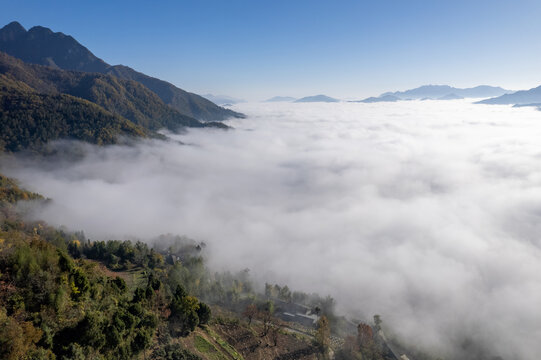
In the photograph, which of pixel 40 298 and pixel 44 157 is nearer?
pixel 40 298

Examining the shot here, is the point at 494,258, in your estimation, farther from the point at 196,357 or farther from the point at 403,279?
the point at 196,357

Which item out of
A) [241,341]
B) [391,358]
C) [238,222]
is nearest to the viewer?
[241,341]

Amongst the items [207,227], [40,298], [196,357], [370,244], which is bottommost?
[370,244]

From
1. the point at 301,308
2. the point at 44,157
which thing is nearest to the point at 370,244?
the point at 301,308

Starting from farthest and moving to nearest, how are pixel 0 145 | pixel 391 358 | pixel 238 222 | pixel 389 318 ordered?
pixel 0 145 → pixel 238 222 → pixel 389 318 → pixel 391 358

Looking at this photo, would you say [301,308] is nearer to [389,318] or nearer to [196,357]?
[389,318]

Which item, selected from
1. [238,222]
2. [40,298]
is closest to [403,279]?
[238,222]

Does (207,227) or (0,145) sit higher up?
(0,145)

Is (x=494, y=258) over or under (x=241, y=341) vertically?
under

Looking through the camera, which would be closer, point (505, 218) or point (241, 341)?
point (241, 341)
